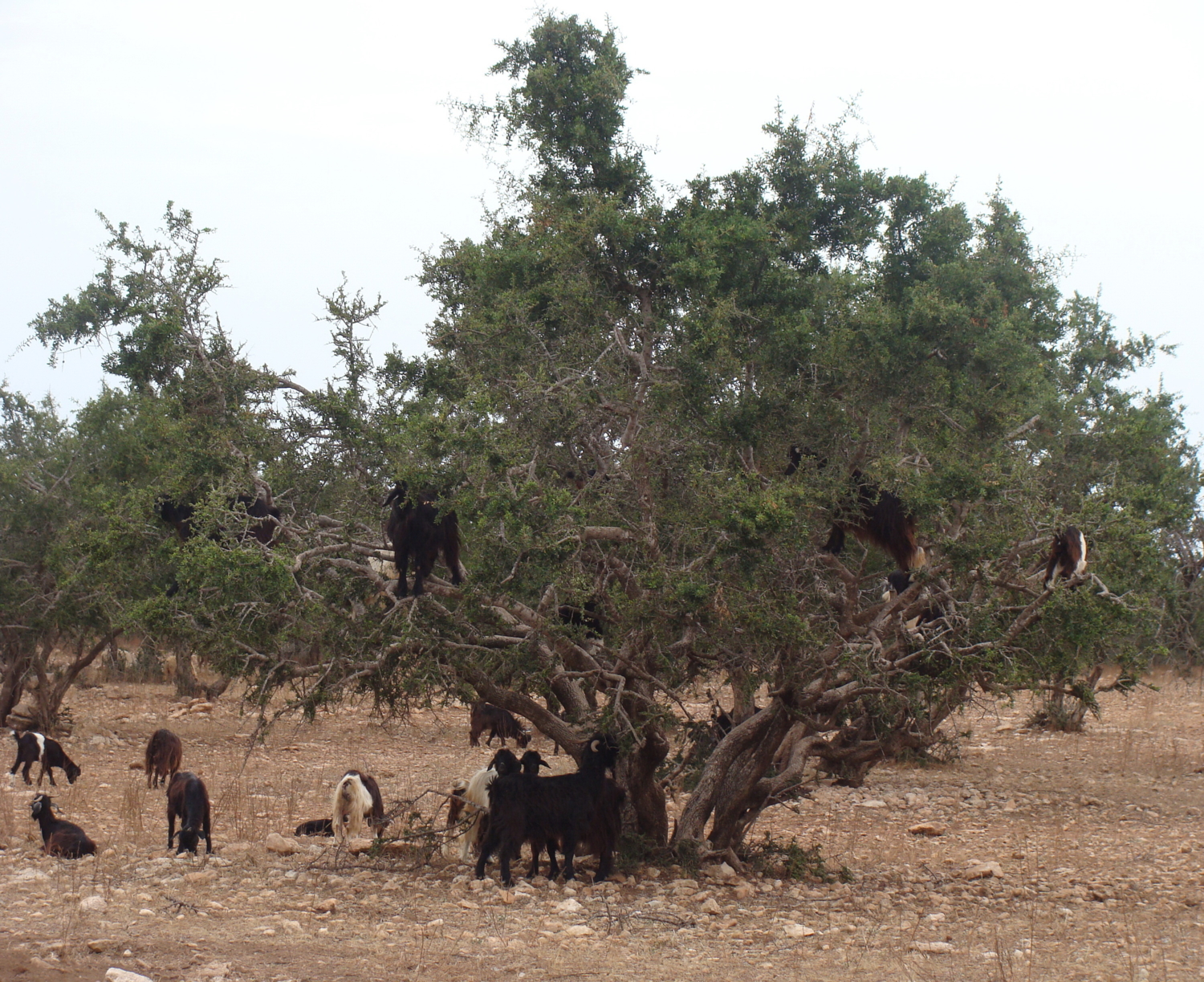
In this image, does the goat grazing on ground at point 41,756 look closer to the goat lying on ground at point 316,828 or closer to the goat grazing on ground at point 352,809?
the goat lying on ground at point 316,828

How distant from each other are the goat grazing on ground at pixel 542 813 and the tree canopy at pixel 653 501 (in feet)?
1.70

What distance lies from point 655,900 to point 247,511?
12.0 feet

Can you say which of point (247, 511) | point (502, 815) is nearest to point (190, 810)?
point (502, 815)

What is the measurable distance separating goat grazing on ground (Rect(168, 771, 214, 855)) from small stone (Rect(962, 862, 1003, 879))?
5879 mm

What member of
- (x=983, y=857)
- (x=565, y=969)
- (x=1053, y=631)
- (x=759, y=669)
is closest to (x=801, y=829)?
(x=983, y=857)

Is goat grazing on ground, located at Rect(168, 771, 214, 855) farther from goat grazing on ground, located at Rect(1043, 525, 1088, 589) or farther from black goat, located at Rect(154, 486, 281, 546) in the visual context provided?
goat grazing on ground, located at Rect(1043, 525, 1088, 589)

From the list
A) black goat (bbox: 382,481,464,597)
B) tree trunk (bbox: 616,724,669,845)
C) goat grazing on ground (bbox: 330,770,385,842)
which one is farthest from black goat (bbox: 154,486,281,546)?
tree trunk (bbox: 616,724,669,845)

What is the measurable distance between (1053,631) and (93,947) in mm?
5603

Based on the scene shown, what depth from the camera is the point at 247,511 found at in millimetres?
7023

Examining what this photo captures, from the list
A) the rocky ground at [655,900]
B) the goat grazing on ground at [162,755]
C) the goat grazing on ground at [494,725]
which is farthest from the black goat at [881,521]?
the goat grazing on ground at [494,725]

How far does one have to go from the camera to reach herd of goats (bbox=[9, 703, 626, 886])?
24.7 ft

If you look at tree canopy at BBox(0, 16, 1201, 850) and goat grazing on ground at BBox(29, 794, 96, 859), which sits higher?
tree canopy at BBox(0, 16, 1201, 850)

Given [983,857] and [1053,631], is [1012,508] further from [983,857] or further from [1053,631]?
[983,857]

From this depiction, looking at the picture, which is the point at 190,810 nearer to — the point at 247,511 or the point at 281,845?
the point at 281,845
